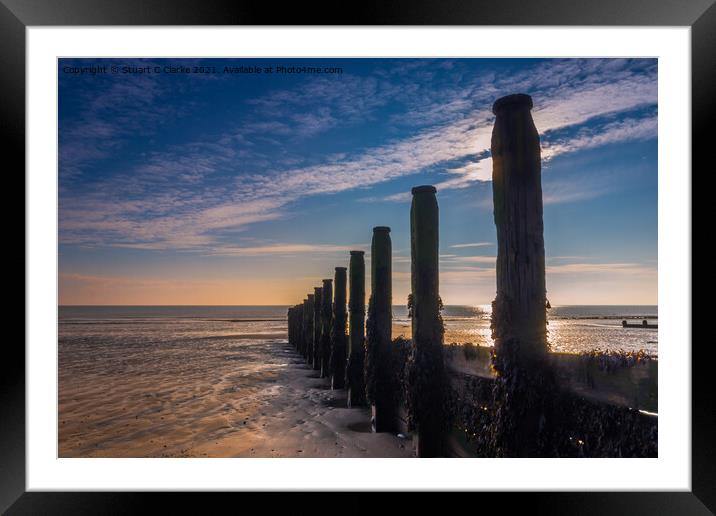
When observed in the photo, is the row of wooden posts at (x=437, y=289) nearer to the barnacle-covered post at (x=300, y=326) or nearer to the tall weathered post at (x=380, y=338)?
the tall weathered post at (x=380, y=338)

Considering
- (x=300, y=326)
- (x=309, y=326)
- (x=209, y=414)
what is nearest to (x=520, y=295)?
(x=209, y=414)

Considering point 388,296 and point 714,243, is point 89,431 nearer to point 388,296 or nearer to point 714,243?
point 388,296

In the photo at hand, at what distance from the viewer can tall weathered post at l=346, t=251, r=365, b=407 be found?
33.7 feet

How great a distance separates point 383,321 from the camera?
27.4ft

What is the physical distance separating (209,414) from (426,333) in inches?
262

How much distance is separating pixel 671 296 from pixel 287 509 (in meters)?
4.30

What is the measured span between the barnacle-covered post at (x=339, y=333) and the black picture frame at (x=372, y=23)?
331 inches

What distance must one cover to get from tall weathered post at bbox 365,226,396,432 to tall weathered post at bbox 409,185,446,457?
7.23 feet

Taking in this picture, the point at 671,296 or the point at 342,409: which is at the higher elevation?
the point at 671,296

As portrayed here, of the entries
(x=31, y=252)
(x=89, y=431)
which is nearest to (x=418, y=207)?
(x=31, y=252)

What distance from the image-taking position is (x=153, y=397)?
1232 cm

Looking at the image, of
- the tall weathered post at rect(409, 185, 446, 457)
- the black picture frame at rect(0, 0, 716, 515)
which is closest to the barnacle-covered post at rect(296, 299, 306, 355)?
the tall weathered post at rect(409, 185, 446, 457)

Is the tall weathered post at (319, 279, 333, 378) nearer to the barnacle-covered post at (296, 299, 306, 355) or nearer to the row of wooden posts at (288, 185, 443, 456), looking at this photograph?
the row of wooden posts at (288, 185, 443, 456)

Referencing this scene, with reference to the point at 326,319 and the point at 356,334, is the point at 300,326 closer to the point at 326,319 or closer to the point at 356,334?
the point at 326,319
